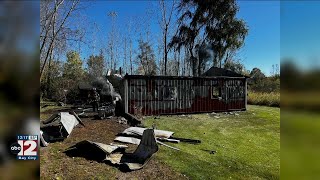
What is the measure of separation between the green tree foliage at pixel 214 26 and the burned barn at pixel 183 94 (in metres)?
2.25

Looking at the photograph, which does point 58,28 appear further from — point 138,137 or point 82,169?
point 138,137

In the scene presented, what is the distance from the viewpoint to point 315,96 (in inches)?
47.9

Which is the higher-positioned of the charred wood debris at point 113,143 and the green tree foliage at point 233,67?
the green tree foliage at point 233,67

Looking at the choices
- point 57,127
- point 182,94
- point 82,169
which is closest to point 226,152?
point 82,169

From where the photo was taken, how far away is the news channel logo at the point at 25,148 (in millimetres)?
1450

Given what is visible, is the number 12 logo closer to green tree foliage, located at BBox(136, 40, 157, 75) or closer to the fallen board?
the fallen board

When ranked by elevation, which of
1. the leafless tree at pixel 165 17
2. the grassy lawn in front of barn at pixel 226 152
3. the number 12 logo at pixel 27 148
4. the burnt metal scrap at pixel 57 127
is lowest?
the grassy lawn in front of barn at pixel 226 152

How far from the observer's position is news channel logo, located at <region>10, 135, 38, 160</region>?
1.45 m

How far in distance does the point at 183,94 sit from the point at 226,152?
664 centimetres

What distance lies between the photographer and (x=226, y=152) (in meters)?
5.86

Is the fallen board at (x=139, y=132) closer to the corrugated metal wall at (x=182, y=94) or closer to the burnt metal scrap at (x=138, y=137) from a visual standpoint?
the burnt metal scrap at (x=138, y=137)

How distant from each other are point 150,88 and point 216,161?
6.77 metres

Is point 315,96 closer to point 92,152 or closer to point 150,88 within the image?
point 92,152

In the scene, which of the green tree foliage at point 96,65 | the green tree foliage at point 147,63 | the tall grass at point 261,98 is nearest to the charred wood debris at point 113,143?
the green tree foliage at point 96,65
